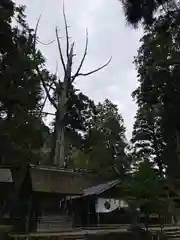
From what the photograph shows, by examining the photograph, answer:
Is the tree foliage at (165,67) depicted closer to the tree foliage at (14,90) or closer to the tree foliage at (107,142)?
the tree foliage at (14,90)

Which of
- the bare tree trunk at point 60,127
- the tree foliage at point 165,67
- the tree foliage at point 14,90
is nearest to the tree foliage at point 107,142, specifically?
the bare tree trunk at point 60,127

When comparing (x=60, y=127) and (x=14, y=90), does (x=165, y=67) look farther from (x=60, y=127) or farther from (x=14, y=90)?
(x=60, y=127)

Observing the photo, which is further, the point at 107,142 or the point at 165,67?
Result: the point at 107,142

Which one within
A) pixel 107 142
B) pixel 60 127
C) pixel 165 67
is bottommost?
pixel 165 67

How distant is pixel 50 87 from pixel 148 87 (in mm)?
10468

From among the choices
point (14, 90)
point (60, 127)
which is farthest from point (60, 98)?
point (14, 90)

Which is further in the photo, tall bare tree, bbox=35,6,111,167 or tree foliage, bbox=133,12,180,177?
tall bare tree, bbox=35,6,111,167

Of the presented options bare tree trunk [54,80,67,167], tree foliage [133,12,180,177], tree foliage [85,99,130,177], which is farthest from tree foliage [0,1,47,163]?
tree foliage [85,99,130,177]

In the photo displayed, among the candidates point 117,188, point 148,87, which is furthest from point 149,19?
point 117,188

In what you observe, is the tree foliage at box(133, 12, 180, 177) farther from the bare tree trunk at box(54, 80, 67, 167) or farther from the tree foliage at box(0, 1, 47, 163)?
the bare tree trunk at box(54, 80, 67, 167)

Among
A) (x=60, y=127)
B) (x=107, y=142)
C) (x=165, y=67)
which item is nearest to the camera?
(x=165, y=67)

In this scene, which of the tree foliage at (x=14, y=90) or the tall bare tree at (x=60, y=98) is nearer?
the tree foliage at (x=14, y=90)

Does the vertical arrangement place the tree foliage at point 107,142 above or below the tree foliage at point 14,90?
above

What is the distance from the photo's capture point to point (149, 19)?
25.3ft
